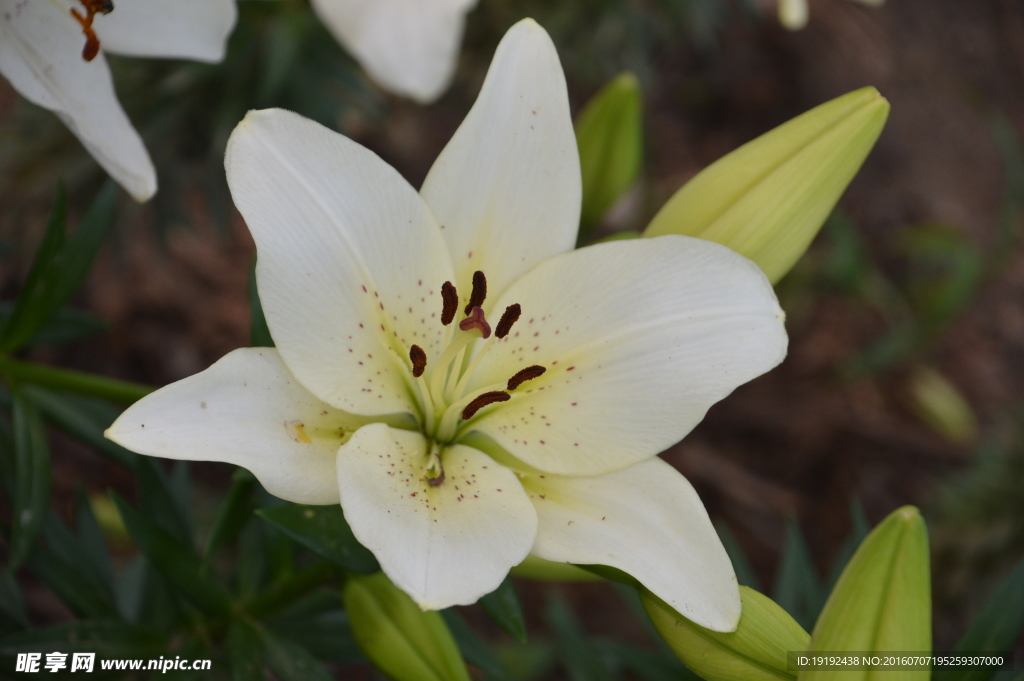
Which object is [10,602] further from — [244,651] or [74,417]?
[244,651]

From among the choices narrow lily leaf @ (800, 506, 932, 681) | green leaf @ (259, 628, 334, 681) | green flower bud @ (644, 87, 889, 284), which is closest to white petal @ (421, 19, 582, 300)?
green flower bud @ (644, 87, 889, 284)

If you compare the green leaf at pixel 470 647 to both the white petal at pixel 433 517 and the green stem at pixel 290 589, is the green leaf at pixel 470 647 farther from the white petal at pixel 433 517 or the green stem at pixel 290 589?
the white petal at pixel 433 517

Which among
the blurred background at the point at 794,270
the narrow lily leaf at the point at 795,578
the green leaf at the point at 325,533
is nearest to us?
the green leaf at the point at 325,533

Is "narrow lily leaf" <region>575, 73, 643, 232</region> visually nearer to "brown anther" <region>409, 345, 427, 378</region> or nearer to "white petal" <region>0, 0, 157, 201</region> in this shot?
"brown anther" <region>409, 345, 427, 378</region>

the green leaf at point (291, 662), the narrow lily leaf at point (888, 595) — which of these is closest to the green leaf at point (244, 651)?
the green leaf at point (291, 662)

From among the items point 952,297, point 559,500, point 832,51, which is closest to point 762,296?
point 559,500

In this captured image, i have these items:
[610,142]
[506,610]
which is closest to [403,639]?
[506,610]

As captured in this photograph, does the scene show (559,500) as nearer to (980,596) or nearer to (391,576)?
(391,576)
